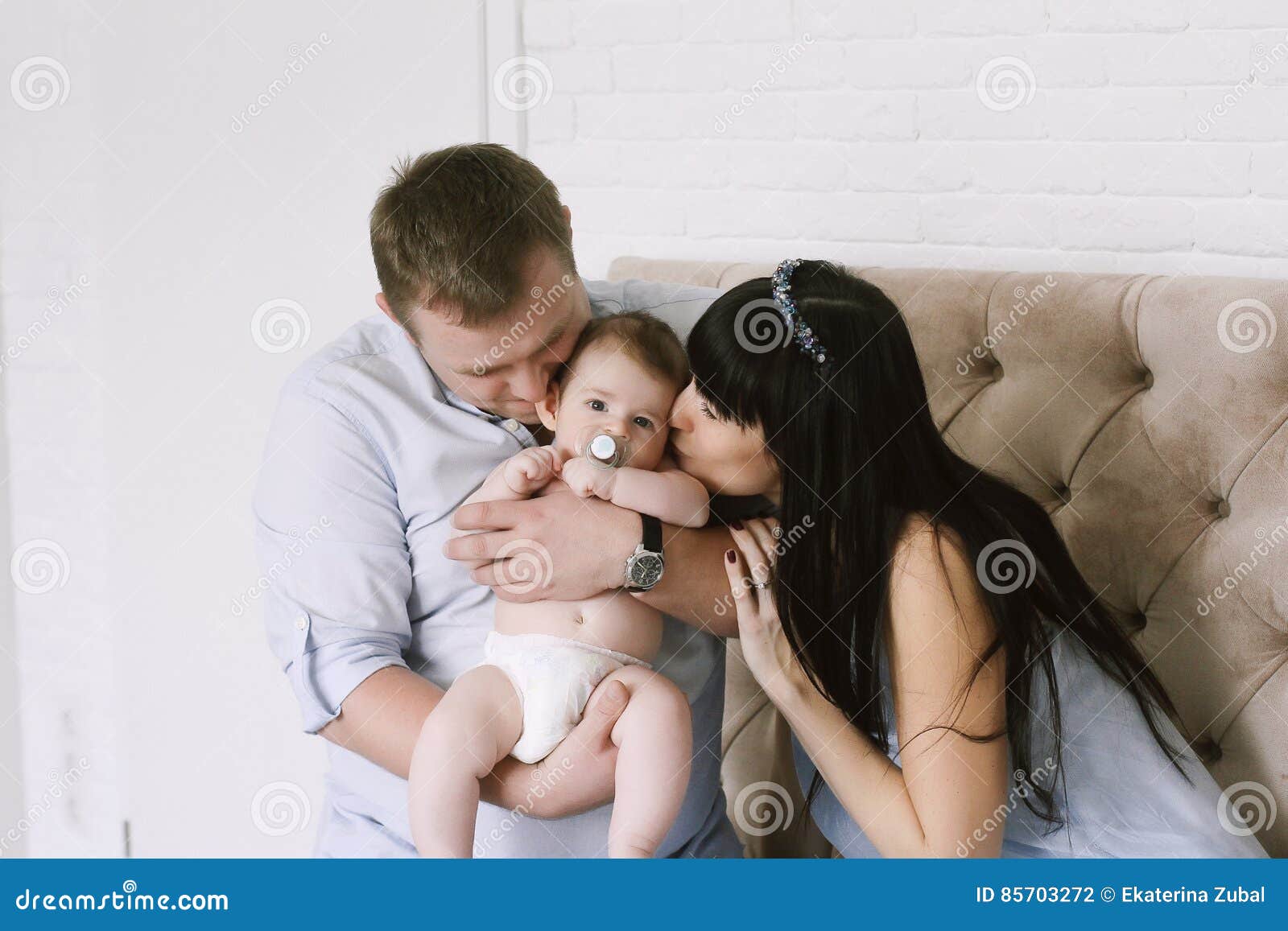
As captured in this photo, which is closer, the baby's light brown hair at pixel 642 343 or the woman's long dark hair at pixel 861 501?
the woman's long dark hair at pixel 861 501

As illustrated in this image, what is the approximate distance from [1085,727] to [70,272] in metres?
1.86

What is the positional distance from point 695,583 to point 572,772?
26 cm

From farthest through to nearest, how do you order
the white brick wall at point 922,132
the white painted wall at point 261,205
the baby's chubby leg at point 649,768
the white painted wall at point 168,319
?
the white painted wall at point 168,319 < the white painted wall at point 261,205 < the white brick wall at point 922,132 < the baby's chubby leg at point 649,768

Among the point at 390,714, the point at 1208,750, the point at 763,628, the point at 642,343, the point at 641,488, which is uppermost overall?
the point at 642,343

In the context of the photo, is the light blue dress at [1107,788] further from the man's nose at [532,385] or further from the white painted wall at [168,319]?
the white painted wall at [168,319]

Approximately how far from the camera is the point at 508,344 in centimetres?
131

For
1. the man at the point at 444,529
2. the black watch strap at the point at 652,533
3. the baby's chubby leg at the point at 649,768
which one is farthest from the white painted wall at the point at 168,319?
the baby's chubby leg at the point at 649,768

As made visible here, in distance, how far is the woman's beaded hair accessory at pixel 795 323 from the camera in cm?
124

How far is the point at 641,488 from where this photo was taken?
1.31 m

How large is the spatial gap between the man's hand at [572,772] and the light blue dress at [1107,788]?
1.10 feet

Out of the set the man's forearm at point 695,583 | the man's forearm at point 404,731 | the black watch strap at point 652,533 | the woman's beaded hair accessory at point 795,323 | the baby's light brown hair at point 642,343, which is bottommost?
the man's forearm at point 404,731

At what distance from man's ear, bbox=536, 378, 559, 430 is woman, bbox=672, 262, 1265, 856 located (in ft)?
0.52

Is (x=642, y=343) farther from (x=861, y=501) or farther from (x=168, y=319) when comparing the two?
(x=168, y=319)

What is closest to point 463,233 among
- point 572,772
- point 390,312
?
point 390,312
